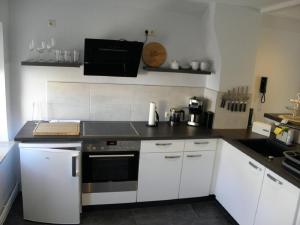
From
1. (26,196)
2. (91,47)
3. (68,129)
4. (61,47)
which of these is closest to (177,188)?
(68,129)

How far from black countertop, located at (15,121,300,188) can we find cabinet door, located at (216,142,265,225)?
2.9 inches

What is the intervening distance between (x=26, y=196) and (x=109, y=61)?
5.04 feet

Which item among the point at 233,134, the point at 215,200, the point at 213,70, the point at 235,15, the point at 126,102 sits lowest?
the point at 215,200

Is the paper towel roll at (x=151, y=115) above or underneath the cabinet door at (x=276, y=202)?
above

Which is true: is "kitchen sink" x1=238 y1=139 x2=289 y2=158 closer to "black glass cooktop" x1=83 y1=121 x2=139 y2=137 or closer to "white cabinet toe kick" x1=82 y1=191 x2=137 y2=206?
"black glass cooktop" x1=83 y1=121 x2=139 y2=137

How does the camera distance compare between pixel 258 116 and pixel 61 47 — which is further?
pixel 258 116

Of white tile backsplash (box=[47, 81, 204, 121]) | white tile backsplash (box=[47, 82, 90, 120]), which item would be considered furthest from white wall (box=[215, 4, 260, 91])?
white tile backsplash (box=[47, 82, 90, 120])

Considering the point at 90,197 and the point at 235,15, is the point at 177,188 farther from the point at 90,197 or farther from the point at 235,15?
the point at 235,15

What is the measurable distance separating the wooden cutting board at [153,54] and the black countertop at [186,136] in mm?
740

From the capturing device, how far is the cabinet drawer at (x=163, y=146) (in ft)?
8.96

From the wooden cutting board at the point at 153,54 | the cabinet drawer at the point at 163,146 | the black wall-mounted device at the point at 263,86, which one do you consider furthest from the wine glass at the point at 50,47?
the black wall-mounted device at the point at 263,86

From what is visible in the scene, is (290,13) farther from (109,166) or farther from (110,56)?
(109,166)

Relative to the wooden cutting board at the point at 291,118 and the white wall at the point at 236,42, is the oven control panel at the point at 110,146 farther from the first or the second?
the wooden cutting board at the point at 291,118

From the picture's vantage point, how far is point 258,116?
3.62 metres
